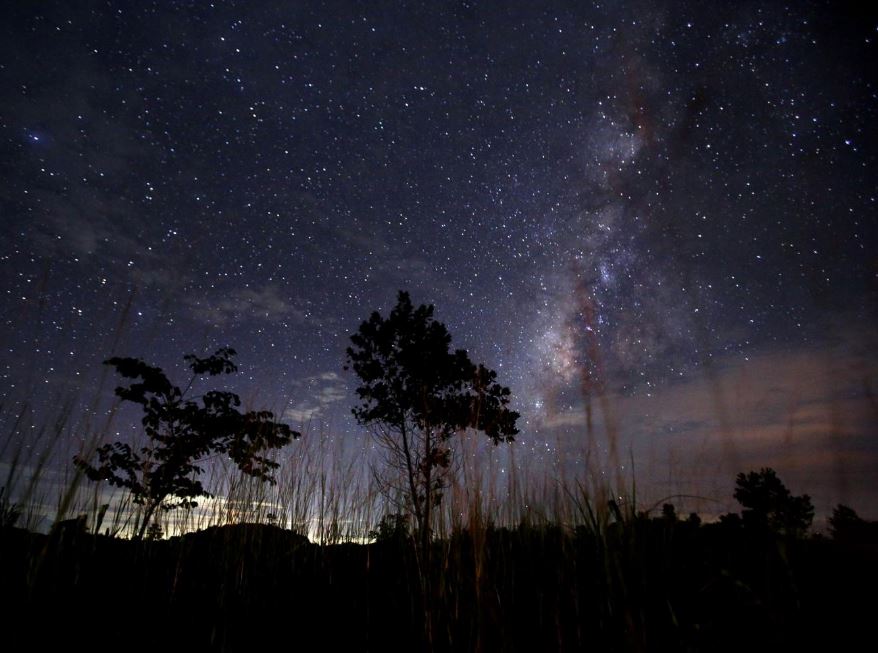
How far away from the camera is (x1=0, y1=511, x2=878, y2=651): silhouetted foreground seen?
5.67 ft

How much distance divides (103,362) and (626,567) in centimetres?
292

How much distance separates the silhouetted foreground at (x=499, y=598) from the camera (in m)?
1.73

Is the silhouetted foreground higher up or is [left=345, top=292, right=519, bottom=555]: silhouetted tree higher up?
[left=345, top=292, right=519, bottom=555]: silhouetted tree

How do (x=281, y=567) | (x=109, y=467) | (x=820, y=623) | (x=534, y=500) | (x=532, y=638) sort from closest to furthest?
(x=820, y=623) → (x=532, y=638) → (x=534, y=500) → (x=281, y=567) → (x=109, y=467)

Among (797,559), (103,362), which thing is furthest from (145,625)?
(797,559)

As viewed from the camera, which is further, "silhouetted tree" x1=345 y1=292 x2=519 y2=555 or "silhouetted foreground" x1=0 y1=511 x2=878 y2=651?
"silhouetted tree" x1=345 y1=292 x2=519 y2=555

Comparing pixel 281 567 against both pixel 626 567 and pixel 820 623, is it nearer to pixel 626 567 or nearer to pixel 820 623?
pixel 626 567

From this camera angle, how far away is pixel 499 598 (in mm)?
2246

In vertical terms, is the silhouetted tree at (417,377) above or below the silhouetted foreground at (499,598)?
above

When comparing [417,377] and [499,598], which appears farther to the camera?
[417,377]

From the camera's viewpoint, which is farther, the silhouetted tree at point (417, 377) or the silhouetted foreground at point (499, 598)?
the silhouetted tree at point (417, 377)

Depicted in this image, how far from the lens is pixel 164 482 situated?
5340 mm

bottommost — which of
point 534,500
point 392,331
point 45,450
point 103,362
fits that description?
point 534,500

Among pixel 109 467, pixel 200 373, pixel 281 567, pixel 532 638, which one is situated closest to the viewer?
pixel 532 638
